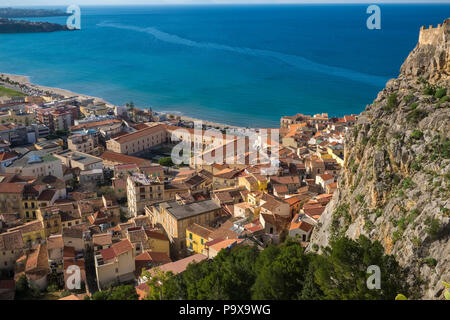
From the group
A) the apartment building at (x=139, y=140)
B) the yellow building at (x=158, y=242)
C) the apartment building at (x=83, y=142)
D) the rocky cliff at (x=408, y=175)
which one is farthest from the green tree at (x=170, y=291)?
the apartment building at (x=139, y=140)

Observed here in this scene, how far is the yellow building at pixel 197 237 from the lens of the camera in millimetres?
24812

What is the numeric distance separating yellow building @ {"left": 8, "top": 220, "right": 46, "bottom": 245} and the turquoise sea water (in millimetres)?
46054

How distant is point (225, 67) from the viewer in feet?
384

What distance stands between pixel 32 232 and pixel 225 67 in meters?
95.3

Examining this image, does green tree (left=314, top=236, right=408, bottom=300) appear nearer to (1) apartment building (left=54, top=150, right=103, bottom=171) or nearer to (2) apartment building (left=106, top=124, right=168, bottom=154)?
(1) apartment building (left=54, top=150, right=103, bottom=171)

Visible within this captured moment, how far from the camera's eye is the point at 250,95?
88.7m

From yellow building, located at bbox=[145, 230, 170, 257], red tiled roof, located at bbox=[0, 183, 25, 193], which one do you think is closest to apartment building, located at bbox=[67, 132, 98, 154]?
red tiled roof, located at bbox=[0, 183, 25, 193]

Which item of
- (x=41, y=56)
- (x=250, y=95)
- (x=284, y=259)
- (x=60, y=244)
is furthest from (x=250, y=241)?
(x=41, y=56)

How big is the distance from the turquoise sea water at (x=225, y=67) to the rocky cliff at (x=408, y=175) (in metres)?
47.9

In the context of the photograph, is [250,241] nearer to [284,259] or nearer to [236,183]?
[284,259]

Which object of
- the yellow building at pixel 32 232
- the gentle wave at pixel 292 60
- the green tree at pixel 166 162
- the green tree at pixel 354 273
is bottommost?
the green tree at pixel 166 162

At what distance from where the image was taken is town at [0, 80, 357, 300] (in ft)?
76.3

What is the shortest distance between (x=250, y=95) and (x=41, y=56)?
80.0m

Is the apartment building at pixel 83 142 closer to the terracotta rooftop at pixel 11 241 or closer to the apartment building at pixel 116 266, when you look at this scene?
the terracotta rooftop at pixel 11 241
